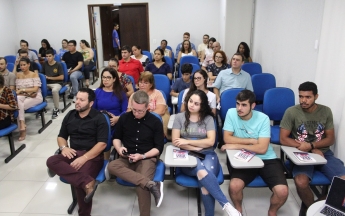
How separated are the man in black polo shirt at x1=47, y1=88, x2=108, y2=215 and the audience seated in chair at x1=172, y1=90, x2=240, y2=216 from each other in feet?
2.44

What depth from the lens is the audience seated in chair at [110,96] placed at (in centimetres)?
349

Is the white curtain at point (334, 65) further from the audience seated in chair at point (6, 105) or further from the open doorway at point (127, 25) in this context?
the open doorway at point (127, 25)

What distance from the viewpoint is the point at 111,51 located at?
1079cm

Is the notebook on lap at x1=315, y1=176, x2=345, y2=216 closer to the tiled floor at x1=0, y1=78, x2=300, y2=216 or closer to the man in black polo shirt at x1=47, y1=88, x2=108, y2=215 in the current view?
the tiled floor at x1=0, y1=78, x2=300, y2=216

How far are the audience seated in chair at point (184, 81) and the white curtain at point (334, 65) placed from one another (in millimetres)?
1682

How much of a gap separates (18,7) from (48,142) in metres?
6.45

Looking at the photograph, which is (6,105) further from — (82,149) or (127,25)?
(127,25)

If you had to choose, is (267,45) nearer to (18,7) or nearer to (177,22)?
(177,22)

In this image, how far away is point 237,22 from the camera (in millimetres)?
6656

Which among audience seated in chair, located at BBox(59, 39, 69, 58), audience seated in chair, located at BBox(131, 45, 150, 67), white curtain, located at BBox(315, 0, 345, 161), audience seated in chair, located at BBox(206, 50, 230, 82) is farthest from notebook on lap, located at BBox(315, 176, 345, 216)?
audience seated in chair, located at BBox(59, 39, 69, 58)

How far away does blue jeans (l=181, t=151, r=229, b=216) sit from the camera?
7.81 ft

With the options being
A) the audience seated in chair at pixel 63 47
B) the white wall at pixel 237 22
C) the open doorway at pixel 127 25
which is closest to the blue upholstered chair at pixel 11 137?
the audience seated in chair at pixel 63 47

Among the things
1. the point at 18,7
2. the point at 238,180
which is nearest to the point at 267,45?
the point at 238,180

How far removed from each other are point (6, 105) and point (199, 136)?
2.69 meters
